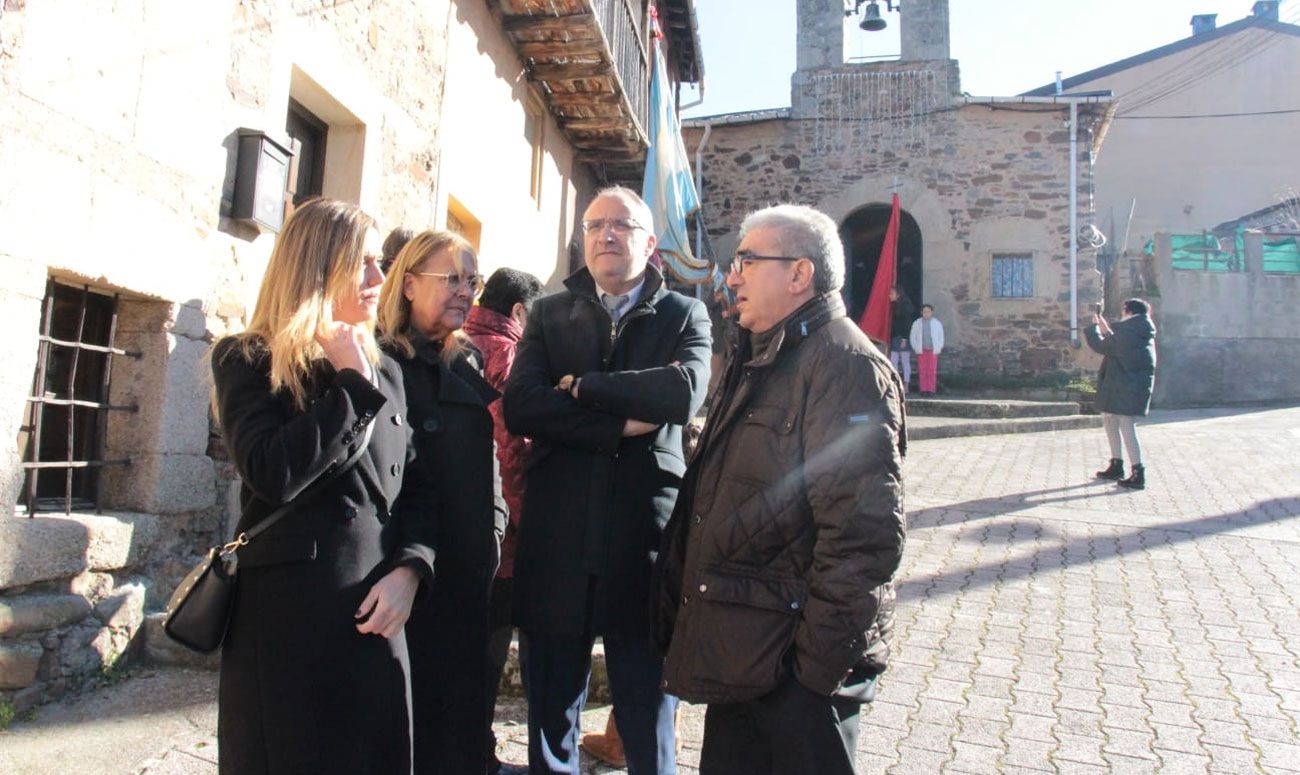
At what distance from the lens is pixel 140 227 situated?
142 inches

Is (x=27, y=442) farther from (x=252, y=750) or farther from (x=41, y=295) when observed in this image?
(x=252, y=750)

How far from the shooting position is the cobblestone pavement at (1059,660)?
9.82ft

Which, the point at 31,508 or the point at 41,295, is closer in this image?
the point at 41,295

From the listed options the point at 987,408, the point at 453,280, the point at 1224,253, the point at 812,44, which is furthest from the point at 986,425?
the point at 453,280

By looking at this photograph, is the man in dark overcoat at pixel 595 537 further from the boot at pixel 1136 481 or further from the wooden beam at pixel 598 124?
the wooden beam at pixel 598 124

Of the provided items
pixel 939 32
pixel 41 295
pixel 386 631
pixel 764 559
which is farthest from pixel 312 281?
pixel 939 32

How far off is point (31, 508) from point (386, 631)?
232 centimetres

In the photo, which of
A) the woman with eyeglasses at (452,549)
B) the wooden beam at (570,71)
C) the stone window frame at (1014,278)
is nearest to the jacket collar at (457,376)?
the woman with eyeglasses at (452,549)

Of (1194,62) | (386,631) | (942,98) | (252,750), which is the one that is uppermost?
(1194,62)

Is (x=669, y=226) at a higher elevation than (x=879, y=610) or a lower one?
higher

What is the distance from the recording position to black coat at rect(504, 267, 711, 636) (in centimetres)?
232

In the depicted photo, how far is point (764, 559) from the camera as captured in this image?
197 centimetres

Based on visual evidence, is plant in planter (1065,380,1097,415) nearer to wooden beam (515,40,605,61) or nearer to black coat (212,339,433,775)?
wooden beam (515,40,605,61)

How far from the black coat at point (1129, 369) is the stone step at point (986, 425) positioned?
3039mm
